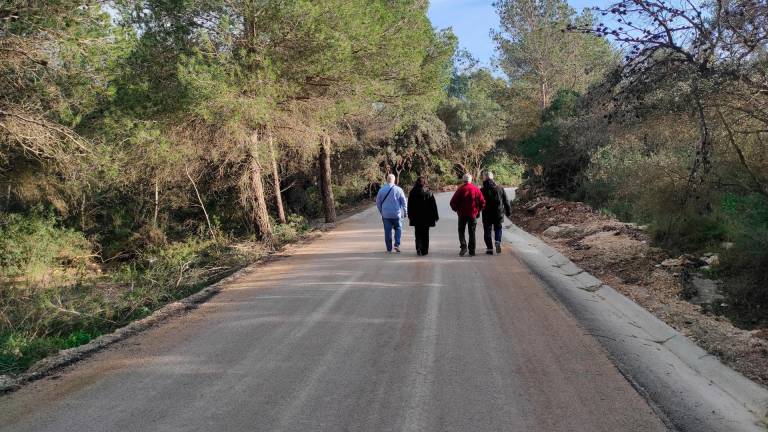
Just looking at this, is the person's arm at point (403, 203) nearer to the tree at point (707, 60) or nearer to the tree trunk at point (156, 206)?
the tree at point (707, 60)

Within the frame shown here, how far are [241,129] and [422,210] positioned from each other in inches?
202

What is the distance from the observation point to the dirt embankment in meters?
6.80

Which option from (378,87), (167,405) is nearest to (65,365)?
(167,405)

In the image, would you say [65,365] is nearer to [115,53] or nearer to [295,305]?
[295,305]

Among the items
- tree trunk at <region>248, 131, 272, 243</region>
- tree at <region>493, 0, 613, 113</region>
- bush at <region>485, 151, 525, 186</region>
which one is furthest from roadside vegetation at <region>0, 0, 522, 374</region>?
bush at <region>485, 151, 525, 186</region>

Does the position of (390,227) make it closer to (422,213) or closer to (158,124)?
(422,213)

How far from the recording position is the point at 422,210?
42.2 feet

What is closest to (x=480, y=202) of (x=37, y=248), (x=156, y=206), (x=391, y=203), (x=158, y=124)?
(x=391, y=203)

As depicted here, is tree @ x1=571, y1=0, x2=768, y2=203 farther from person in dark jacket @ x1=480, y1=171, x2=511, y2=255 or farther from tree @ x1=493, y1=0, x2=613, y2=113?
tree @ x1=493, y1=0, x2=613, y2=113

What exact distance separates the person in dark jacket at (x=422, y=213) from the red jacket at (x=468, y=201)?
1.86 feet

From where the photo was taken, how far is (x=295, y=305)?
27.5 feet

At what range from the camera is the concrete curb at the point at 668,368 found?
4.79 meters

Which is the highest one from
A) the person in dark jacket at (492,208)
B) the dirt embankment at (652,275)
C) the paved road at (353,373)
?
the person in dark jacket at (492,208)

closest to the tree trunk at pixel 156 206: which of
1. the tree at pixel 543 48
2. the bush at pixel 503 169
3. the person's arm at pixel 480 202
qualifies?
the person's arm at pixel 480 202
